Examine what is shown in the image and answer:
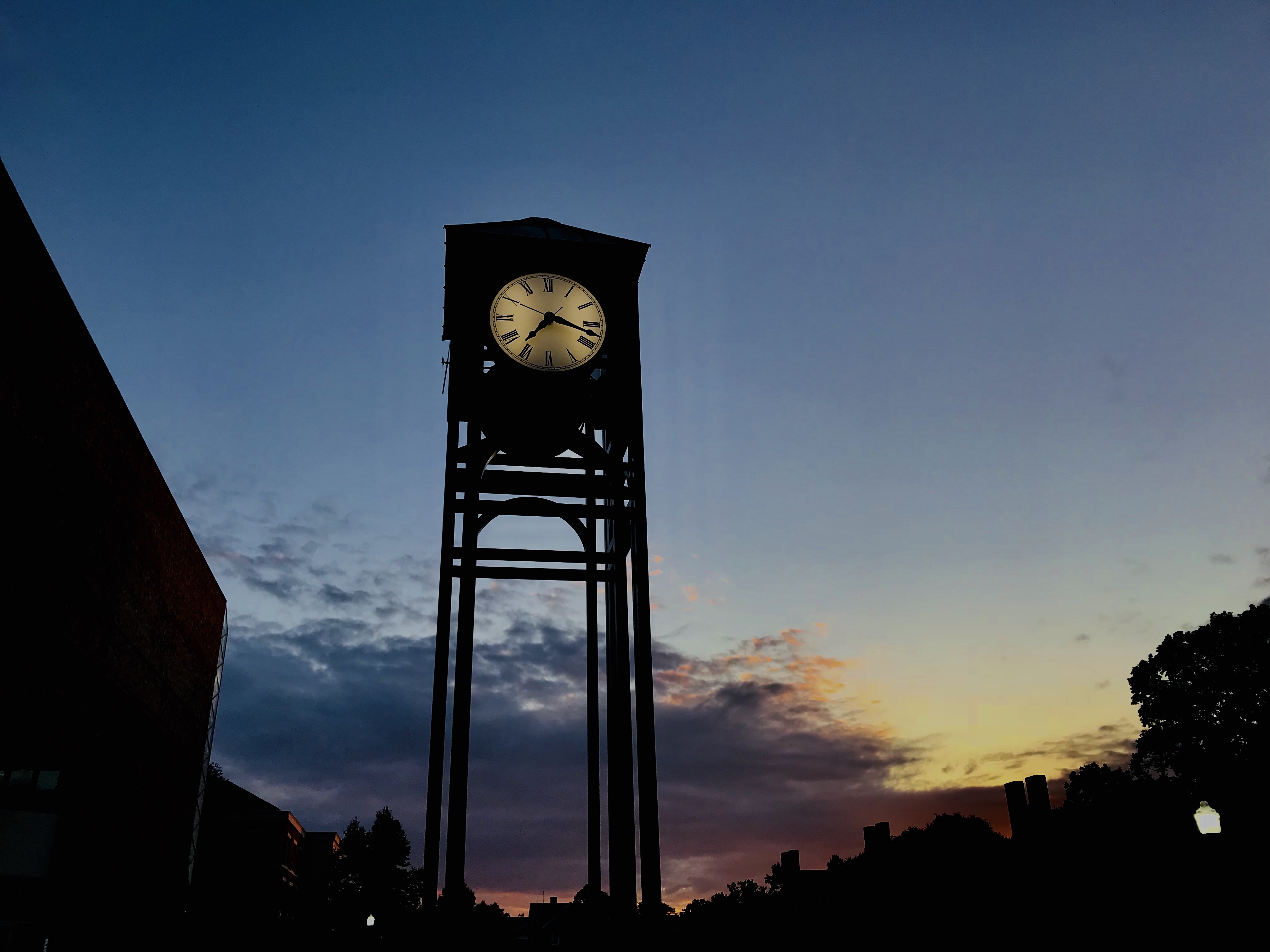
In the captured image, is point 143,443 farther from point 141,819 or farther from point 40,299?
point 141,819

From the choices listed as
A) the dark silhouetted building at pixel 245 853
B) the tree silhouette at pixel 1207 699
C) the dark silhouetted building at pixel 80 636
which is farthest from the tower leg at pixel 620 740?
the dark silhouetted building at pixel 245 853

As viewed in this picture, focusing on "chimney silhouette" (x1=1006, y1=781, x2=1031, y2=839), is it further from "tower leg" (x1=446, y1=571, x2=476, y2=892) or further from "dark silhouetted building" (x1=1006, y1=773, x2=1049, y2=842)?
"tower leg" (x1=446, y1=571, x2=476, y2=892)

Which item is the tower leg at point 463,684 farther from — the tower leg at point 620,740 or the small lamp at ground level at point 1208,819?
the small lamp at ground level at point 1208,819

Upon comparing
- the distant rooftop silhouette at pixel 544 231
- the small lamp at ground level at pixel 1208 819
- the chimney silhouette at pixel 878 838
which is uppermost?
the distant rooftop silhouette at pixel 544 231

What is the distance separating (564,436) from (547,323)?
3.67 feet

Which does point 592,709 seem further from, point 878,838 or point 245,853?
point 245,853

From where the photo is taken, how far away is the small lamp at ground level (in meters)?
8.68

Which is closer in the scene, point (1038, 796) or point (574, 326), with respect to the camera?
point (574, 326)

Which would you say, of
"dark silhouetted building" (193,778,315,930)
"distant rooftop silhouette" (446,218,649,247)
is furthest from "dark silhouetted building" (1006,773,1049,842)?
"dark silhouetted building" (193,778,315,930)

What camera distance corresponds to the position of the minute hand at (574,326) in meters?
9.49

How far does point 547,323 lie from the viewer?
9422 millimetres

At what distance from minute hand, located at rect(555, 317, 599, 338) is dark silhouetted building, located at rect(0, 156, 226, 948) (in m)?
5.05

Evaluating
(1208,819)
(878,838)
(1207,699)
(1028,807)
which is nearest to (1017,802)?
(1028,807)

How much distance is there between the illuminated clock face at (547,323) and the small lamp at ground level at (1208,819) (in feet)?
22.9
